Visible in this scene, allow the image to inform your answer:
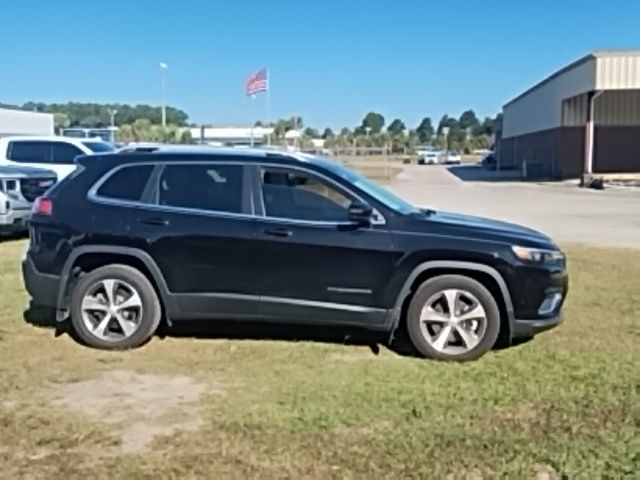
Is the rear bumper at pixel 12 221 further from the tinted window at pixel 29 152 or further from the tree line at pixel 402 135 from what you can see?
the tree line at pixel 402 135

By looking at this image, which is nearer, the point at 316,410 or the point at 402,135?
the point at 316,410

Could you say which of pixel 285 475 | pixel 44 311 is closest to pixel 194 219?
pixel 44 311

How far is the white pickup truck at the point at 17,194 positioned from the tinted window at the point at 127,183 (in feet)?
23.9

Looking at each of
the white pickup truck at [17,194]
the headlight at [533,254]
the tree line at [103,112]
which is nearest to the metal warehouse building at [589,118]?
the white pickup truck at [17,194]

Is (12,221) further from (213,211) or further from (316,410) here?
(316,410)

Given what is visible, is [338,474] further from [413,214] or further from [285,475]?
[413,214]

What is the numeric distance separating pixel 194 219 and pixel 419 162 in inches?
3017

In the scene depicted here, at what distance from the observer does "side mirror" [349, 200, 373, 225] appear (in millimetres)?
6039

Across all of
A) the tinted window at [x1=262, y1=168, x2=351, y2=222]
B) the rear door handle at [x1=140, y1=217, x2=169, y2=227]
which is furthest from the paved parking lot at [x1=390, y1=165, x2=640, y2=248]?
the rear door handle at [x1=140, y1=217, x2=169, y2=227]

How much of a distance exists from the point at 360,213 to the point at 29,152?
43.2 feet

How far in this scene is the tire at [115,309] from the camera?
632 centimetres

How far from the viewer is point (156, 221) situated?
20.6ft

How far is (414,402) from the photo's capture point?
16.1ft

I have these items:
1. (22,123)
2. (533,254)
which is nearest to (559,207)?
(533,254)
